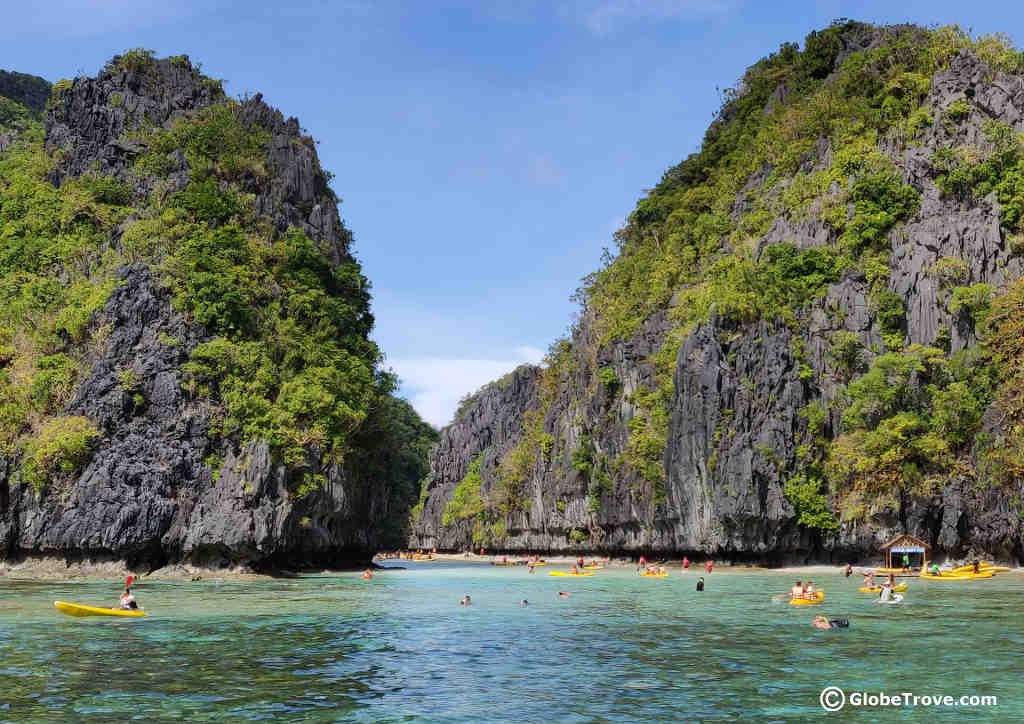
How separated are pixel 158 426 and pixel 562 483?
39013 millimetres

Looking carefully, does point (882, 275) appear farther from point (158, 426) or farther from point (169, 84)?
point (169, 84)

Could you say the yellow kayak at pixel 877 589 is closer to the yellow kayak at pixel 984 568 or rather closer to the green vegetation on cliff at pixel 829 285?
the yellow kayak at pixel 984 568

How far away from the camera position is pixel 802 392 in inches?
2206

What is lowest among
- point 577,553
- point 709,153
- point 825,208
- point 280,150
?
point 577,553

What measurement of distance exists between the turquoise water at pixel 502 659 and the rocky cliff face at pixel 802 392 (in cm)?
1606

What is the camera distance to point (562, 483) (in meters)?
79.8

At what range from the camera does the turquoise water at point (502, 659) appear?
14.3 m

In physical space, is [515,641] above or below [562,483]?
below

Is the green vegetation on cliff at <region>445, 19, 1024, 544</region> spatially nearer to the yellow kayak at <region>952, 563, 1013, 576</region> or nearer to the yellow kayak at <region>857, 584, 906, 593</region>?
the yellow kayak at <region>952, 563, 1013, 576</region>

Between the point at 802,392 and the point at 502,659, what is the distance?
136 ft

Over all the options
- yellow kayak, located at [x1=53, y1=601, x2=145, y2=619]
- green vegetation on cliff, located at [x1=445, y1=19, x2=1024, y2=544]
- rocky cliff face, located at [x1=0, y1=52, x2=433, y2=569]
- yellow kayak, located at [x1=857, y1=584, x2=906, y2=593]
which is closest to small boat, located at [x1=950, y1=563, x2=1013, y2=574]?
green vegetation on cliff, located at [x1=445, y1=19, x2=1024, y2=544]

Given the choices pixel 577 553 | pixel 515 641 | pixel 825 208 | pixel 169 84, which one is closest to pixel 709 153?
pixel 825 208

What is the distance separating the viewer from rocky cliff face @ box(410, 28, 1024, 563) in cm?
4947

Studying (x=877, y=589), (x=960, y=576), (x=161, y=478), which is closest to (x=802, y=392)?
(x=960, y=576)
